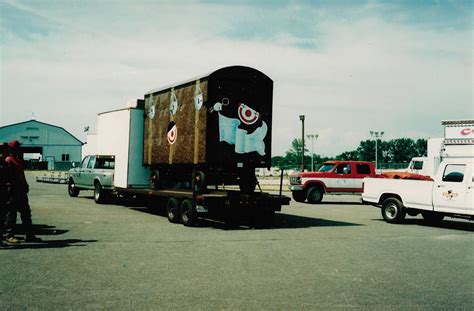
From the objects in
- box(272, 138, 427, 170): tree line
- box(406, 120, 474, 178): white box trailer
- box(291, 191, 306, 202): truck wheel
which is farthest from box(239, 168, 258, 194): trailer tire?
box(272, 138, 427, 170): tree line

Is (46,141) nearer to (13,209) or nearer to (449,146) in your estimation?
(449,146)

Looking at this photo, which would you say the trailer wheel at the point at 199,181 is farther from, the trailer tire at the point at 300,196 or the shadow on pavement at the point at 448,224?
the trailer tire at the point at 300,196

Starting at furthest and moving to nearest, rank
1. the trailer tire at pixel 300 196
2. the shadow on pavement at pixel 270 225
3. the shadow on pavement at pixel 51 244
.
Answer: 1. the trailer tire at pixel 300 196
2. the shadow on pavement at pixel 270 225
3. the shadow on pavement at pixel 51 244

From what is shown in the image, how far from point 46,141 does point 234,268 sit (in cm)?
8713

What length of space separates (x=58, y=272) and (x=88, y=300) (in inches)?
66.8

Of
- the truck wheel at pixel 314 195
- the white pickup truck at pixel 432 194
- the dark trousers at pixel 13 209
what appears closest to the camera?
the dark trousers at pixel 13 209

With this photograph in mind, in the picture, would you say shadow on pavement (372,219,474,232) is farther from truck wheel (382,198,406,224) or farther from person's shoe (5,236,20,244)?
person's shoe (5,236,20,244)

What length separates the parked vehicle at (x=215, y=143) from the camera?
43.5 feet

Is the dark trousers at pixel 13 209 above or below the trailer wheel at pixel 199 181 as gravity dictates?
below

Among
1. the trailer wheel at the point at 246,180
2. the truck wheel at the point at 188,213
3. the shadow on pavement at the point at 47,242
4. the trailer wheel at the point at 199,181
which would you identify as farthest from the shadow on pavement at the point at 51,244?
the trailer wheel at the point at 246,180

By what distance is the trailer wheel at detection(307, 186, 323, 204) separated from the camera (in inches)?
933

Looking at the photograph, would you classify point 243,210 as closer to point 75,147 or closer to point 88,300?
point 88,300

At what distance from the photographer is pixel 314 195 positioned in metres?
23.8

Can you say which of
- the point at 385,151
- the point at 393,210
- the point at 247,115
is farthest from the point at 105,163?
the point at 385,151
